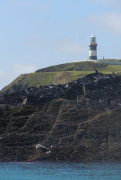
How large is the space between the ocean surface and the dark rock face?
2633 millimetres

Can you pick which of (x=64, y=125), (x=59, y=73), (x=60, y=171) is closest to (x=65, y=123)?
(x=64, y=125)

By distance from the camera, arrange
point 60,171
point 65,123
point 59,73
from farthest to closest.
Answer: point 59,73
point 65,123
point 60,171

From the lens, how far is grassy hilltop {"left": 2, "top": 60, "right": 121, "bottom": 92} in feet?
549

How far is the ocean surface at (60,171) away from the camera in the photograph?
65.8 metres

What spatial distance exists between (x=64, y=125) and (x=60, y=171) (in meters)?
13.8

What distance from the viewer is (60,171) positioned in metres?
69.8

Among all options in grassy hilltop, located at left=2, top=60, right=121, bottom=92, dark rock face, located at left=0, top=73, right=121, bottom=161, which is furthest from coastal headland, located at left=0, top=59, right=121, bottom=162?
grassy hilltop, located at left=2, top=60, right=121, bottom=92

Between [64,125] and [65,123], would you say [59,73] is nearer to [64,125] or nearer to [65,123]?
[65,123]

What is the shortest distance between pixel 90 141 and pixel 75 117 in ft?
20.7

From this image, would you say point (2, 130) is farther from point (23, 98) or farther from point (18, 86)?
point (18, 86)

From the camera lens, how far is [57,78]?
169 m

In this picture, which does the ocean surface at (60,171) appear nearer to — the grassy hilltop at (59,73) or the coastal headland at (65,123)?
the coastal headland at (65,123)

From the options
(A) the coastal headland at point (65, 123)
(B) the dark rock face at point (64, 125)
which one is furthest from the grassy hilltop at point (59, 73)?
(B) the dark rock face at point (64, 125)

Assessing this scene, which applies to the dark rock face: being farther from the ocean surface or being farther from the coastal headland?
the ocean surface
